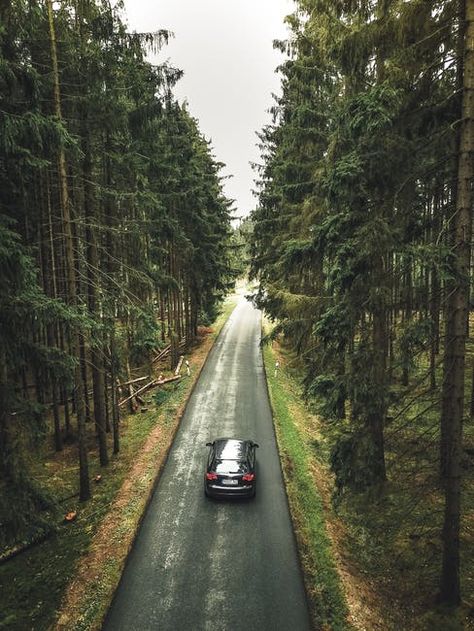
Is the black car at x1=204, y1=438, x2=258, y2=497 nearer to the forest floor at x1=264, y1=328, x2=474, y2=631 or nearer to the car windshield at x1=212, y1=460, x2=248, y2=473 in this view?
the car windshield at x1=212, y1=460, x2=248, y2=473

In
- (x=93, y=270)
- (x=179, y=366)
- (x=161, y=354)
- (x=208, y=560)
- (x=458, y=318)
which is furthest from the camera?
(x=161, y=354)

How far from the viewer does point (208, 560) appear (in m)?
10.2

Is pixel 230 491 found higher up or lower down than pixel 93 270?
lower down

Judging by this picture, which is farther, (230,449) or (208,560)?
(230,449)

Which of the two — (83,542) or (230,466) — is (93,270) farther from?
(83,542)

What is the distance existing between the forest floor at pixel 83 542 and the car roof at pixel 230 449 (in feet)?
8.33

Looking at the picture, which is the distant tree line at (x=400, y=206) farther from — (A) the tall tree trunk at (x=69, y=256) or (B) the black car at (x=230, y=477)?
(A) the tall tree trunk at (x=69, y=256)

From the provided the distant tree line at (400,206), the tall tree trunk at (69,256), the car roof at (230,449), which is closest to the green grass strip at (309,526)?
the car roof at (230,449)

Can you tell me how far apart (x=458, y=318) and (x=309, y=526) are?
24.4 ft

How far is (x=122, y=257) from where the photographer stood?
18.3 meters

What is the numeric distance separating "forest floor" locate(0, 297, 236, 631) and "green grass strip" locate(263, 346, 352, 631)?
467cm

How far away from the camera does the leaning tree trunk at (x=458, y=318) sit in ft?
23.4

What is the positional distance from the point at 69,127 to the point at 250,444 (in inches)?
489

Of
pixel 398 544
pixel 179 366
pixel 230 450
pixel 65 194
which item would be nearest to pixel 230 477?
pixel 230 450
